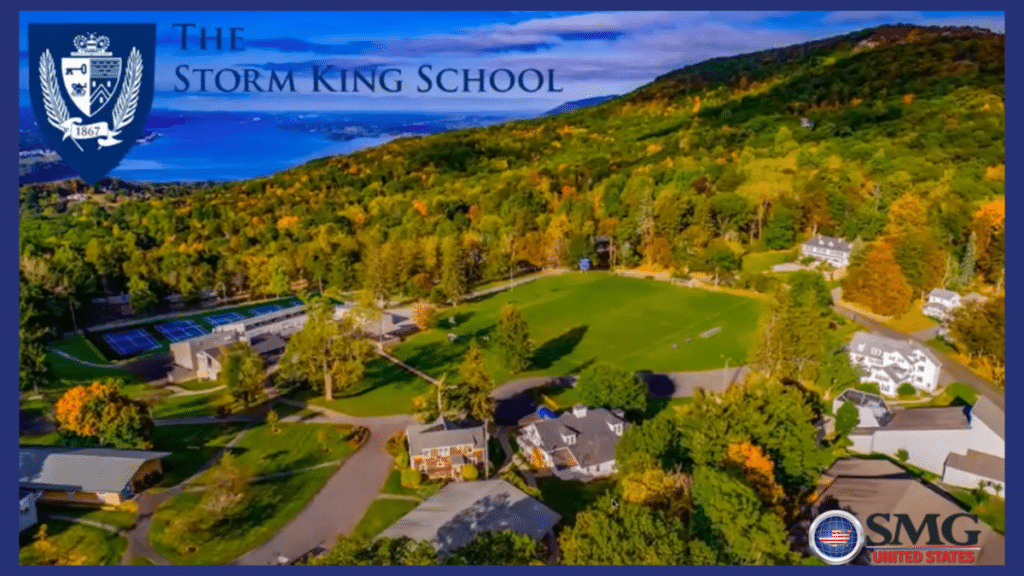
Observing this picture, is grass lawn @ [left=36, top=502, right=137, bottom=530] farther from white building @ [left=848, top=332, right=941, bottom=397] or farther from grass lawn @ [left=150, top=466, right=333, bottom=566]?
white building @ [left=848, top=332, right=941, bottom=397]

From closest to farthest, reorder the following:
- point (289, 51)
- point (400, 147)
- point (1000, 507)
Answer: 1. point (1000, 507)
2. point (289, 51)
3. point (400, 147)

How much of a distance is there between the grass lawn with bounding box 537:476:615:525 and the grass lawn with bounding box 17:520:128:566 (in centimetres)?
838

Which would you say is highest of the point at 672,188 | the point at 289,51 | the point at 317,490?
the point at 289,51

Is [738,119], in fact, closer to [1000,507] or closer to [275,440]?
[1000,507]

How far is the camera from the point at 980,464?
16250 millimetres

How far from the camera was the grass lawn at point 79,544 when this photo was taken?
533 inches

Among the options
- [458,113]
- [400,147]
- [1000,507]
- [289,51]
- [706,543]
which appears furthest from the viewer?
[400,147]

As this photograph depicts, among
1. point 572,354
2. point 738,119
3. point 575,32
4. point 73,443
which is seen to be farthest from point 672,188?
point 73,443

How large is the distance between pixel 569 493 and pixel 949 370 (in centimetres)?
1260

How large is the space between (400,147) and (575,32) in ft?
24.5

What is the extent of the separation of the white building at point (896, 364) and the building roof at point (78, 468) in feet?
62.3

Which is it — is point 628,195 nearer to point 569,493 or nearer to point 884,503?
point 569,493

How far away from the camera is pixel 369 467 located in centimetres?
1727

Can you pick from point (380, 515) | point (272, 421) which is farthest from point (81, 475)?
point (380, 515)
